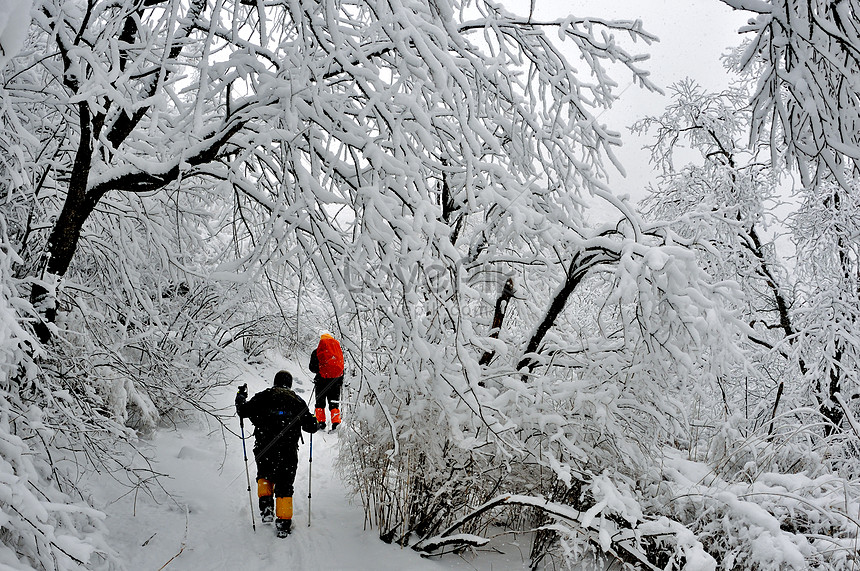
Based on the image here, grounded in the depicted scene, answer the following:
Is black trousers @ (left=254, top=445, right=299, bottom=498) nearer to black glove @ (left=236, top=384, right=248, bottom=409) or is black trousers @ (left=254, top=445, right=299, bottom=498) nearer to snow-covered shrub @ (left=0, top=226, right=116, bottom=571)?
black glove @ (left=236, top=384, right=248, bottom=409)

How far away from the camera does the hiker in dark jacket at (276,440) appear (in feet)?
15.5

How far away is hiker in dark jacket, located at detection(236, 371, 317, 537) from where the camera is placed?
4.71 meters

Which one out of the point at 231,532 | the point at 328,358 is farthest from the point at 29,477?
the point at 328,358

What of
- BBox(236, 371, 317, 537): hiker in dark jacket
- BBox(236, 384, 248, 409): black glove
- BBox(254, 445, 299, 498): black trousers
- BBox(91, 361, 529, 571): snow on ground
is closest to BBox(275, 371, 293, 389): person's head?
BBox(236, 371, 317, 537): hiker in dark jacket

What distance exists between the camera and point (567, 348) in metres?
4.48

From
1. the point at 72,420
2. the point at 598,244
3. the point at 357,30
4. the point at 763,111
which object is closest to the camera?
the point at 763,111

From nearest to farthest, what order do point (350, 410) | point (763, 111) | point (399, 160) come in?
point (763, 111), point (399, 160), point (350, 410)

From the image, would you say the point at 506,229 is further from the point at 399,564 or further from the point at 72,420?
the point at 72,420

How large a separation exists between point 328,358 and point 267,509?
134 inches

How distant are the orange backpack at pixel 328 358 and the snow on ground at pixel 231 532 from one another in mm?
2210

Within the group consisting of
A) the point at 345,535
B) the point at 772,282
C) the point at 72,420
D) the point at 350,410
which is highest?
the point at 772,282

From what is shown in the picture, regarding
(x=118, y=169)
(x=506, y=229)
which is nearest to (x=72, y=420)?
(x=118, y=169)

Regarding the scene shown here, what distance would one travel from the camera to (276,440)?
490 cm

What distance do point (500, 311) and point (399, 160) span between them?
2746 millimetres
